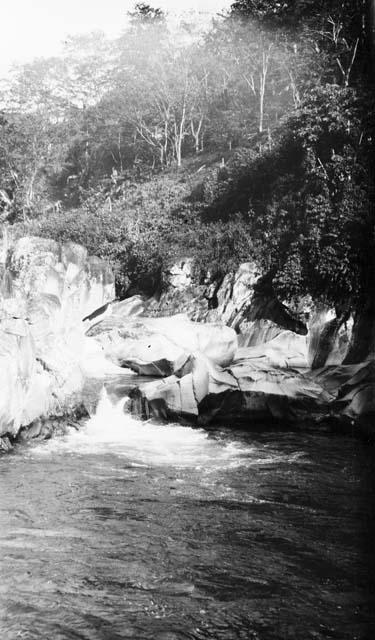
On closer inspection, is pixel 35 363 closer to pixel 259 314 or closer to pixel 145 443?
pixel 145 443

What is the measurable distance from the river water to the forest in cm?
1337

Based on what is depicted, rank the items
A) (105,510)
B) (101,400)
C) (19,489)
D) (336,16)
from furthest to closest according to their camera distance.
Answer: (336,16) → (101,400) → (19,489) → (105,510)

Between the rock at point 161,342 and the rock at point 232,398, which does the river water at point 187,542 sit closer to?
the rock at point 232,398

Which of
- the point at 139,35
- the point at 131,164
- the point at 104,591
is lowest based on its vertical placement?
the point at 104,591

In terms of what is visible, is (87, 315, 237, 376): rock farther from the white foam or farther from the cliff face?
the white foam

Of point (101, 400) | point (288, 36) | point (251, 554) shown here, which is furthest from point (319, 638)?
point (288, 36)

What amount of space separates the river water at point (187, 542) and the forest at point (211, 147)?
13.4m

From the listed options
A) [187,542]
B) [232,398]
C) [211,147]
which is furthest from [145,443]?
[211,147]

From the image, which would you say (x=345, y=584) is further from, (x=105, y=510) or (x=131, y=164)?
(x=131, y=164)

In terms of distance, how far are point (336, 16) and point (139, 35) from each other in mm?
25862

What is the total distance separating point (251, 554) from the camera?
838 centimetres

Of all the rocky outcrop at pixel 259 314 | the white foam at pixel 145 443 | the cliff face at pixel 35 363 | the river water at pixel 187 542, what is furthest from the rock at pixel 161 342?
the river water at pixel 187 542

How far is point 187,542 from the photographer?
28.7 ft

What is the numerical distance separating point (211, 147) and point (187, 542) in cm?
4806
